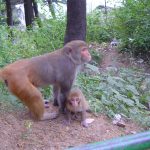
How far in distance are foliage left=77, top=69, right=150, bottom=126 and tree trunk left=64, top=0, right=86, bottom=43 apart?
2031mm

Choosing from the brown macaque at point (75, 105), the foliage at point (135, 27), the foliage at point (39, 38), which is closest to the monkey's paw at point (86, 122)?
the brown macaque at point (75, 105)

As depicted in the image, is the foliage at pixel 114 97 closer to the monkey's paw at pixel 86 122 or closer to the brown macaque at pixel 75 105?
the monkey's paw at pixel 86 122

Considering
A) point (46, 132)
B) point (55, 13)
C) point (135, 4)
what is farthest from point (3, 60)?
point (55, 13)

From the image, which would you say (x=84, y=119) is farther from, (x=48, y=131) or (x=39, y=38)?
(x=39, y=38)

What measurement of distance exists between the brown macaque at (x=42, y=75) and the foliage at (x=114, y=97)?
751 mm

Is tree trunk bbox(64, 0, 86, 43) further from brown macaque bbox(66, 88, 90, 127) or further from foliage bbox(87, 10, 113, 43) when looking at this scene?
brown macaque bbox(66, 88, 90, 127)

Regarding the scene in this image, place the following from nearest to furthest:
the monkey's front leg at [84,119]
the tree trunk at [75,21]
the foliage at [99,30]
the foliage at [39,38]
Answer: the monkey's front leg at [84,119] < the tree trunk at [75,21] < the foliage at [39,38] < the foliage at [99,30]

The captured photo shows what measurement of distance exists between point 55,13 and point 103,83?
7180mm

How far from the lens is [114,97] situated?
20.0 feet

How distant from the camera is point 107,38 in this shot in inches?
467

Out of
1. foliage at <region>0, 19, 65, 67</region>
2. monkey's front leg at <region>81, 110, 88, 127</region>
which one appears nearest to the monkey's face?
monkey's front leg at <region>81, 110, 88, 127</region>

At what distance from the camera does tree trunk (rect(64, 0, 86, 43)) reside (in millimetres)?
8891

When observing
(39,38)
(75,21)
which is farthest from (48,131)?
(39,38)

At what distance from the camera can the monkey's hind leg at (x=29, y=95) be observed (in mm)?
4625
